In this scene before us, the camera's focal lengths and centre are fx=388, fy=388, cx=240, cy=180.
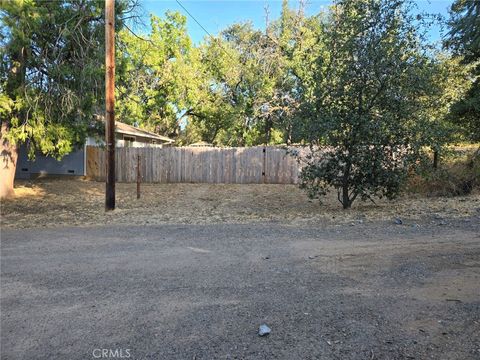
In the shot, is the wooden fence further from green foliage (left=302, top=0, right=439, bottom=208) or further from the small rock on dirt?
the small rock on dirt

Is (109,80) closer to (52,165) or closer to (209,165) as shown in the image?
(209,165)

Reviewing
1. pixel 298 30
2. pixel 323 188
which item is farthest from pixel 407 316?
pixel 298 30

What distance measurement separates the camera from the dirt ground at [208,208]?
9641 millimetres

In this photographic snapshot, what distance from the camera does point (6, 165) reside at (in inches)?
544

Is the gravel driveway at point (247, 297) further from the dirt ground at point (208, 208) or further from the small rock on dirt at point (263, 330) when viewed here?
the dirt ground at point (208, 208)

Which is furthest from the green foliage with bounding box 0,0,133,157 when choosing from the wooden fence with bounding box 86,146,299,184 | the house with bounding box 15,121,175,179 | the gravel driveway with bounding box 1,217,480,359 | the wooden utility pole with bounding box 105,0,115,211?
the house with bounding box 15,121,175,179

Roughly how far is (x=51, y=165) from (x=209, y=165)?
30.1 feet

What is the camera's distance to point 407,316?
12.1ft

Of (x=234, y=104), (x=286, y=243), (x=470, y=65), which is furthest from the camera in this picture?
(x=234, y=104)

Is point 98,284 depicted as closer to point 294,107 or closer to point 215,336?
point 215,336

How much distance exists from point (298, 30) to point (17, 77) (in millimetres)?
20889

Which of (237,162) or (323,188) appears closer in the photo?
(323,188)

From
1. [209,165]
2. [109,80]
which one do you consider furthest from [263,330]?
[209,165]

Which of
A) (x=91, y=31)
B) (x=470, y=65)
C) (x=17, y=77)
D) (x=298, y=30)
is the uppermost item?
(x=298, y=30)
